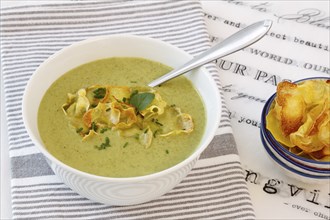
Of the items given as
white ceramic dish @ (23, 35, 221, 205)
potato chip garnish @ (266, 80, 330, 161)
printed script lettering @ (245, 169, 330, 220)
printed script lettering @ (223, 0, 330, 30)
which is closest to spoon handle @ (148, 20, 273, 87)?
white ceramic dish @ (23, 35, 221, 205)

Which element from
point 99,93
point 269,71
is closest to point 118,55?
point 99,93

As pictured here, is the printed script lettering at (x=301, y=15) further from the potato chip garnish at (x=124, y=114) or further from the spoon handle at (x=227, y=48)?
the potato chip garnish at (x=124, y=114)

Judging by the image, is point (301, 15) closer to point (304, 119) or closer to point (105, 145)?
point (304, 119)

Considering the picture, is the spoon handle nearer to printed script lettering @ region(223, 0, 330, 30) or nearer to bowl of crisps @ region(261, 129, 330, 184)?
bowl of crisps @ region(261, 129, 330, 184)

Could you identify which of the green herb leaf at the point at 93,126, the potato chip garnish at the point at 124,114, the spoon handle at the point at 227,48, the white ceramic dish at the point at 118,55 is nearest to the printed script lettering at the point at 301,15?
the spoon handle at the point at 227,48

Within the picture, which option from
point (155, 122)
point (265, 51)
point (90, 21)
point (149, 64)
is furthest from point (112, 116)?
point (265, 51)
